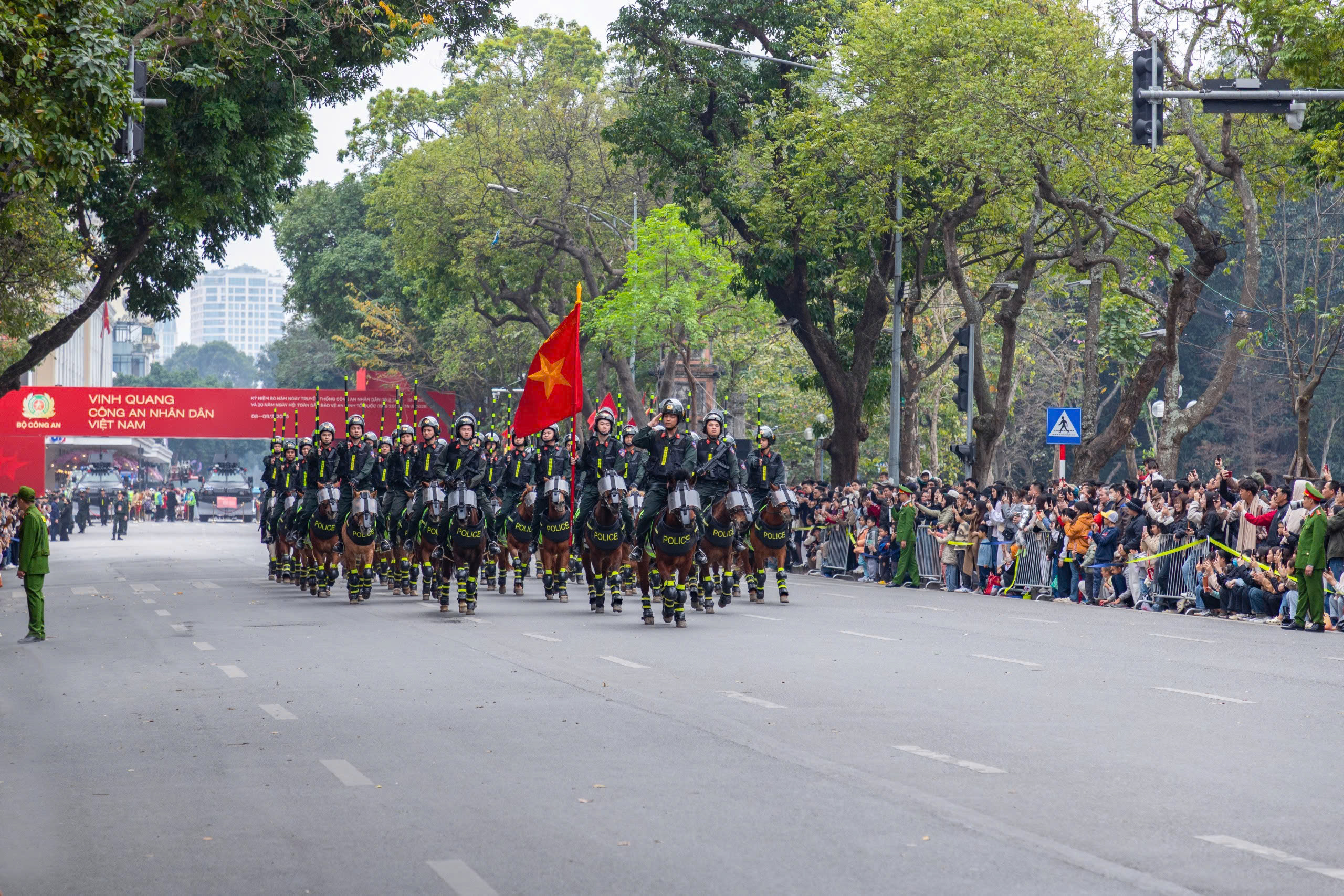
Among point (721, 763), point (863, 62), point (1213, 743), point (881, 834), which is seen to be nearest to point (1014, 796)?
point (881, 834)

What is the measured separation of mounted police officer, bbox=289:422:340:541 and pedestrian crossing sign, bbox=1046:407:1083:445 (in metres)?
11.5

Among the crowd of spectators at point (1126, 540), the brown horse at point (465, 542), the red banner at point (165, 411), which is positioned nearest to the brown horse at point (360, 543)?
the brown horse at point (465, 542)

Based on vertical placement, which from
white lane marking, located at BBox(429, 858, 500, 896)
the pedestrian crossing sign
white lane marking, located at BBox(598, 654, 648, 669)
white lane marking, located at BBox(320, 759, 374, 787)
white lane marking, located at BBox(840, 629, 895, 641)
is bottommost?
white lane marking, located at BBox(320, 759, 374, 787)

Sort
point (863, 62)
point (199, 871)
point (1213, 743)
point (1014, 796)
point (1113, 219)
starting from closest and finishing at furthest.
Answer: point (199, 871)
point (1014, 796)
point (1213, 743)
point (1113, 219)
point (863, 62)

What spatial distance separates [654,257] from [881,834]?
119 ft

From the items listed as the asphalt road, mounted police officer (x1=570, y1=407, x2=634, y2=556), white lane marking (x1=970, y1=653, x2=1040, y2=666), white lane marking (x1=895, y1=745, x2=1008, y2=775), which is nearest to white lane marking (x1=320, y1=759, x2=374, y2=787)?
the asphalt road

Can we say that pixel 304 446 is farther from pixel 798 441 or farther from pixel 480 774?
pixel 798 441

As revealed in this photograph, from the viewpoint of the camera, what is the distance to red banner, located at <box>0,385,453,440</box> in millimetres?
54938

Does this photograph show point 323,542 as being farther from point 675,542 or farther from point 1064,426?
point 1064,426

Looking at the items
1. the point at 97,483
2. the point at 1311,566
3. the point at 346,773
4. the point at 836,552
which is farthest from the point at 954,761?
the point at 97,483

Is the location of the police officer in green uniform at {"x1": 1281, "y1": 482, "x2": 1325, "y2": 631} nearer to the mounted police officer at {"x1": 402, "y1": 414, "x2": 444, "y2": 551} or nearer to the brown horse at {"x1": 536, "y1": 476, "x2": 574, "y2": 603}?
the brown horse at {"x1": 536, "y1": 476, "x2": 574, "y2": 603}

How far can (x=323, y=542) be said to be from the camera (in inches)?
903

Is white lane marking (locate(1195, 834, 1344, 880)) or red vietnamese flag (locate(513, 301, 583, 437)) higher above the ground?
red vietnamese flag (locate(513, 301, 583, 437))

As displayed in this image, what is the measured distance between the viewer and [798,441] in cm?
6309
